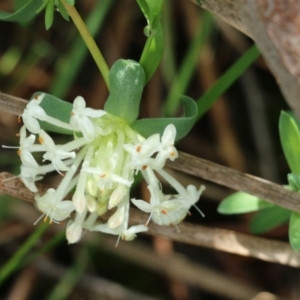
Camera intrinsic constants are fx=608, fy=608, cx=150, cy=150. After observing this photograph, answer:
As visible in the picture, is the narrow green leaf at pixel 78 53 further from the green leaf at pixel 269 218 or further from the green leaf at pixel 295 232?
the green leaf at pixel 295 232

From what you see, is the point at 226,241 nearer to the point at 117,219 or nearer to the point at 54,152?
the point at 117,219

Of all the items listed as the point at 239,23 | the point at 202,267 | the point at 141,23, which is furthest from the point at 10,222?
the point at 239,23

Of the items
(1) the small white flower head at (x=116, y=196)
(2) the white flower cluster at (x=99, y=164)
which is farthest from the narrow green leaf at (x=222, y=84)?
(1) the small white flower head at (x=116, y=196)

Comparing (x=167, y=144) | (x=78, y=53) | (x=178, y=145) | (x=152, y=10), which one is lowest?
(x=178, y=145)

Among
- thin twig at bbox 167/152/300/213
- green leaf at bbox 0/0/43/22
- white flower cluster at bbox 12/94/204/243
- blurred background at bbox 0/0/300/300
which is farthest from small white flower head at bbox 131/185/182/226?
blurred background at bbox 0/0/300/300

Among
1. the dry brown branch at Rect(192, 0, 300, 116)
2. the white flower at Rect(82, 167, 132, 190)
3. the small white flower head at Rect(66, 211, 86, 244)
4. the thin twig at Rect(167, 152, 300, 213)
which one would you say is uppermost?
the dry brown branch at Rect(192, 0, 300, 116)

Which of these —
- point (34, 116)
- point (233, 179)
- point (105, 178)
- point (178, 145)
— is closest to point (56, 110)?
point (34, 116)

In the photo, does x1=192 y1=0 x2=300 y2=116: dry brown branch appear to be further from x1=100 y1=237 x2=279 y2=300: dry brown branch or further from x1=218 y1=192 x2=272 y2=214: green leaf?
x1=100 y1=237 x2=279 y2=300: dry brown branch
